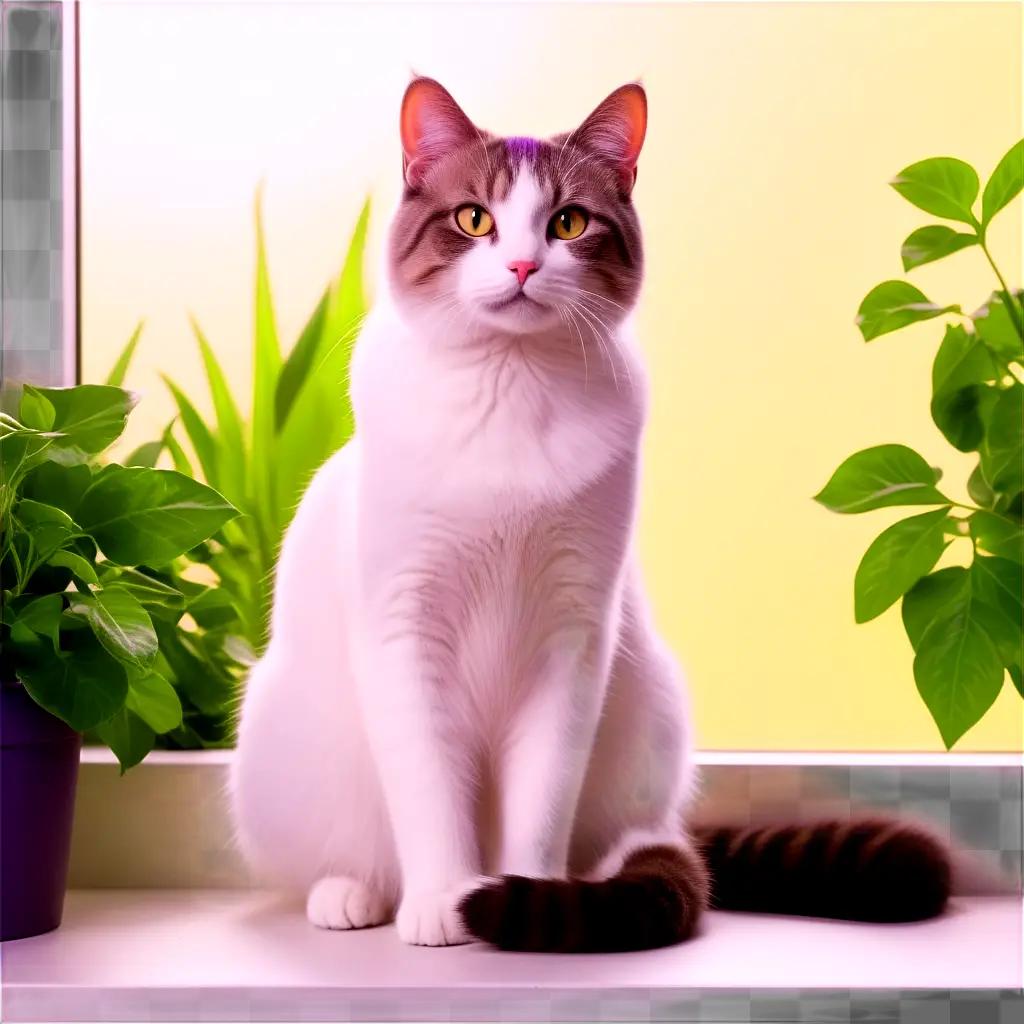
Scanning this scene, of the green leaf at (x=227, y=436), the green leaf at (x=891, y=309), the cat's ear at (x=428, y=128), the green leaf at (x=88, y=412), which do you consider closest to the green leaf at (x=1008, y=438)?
the green leaf at (x=891, y=309)

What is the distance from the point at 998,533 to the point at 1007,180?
344mm

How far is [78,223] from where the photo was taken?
151cm

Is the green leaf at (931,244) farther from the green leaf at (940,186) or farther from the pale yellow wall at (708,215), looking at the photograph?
the pale yellow wall at (708,215)

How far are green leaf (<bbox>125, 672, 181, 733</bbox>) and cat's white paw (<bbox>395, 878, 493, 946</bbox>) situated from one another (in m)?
0.30

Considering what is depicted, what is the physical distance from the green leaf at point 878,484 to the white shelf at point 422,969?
0.41m

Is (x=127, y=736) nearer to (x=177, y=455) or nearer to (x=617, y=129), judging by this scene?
(x=177, y=455)

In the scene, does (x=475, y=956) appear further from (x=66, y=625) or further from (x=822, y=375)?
(x=822, y=375)

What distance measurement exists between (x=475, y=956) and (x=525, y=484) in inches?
16.5

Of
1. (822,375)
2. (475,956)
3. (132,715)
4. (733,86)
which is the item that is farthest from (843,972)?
(733,86)

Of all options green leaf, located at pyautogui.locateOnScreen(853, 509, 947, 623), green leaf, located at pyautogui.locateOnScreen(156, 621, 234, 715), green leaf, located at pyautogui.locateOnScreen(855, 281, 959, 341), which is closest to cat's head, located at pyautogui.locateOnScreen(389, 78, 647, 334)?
green leaf, located at pyautogui.locateOnScreen(855, 281, 959, 341)

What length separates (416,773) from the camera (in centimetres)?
109

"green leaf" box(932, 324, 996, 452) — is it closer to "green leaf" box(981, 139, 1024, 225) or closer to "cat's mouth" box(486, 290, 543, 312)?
"green leaf" box(981, 139, 1024, 225)

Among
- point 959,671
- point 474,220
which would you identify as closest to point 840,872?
point 959,671

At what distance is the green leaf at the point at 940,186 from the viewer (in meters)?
1.16
